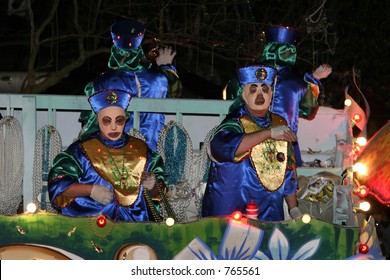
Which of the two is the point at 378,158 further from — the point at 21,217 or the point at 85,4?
the point at 85,4

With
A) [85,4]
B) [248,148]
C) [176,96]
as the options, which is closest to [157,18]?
[85,4]

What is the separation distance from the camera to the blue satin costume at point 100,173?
6773 millimetres

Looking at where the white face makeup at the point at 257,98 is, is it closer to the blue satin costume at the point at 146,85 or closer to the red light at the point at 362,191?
the red light at the point at 362,191

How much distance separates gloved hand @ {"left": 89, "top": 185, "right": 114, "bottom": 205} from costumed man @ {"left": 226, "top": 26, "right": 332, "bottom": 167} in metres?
1.68

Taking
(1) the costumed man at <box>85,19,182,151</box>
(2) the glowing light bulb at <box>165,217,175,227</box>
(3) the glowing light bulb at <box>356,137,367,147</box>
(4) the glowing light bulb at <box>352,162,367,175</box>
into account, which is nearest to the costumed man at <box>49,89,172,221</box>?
(2) the glowing light bulb at <box>165,217,175,227</box>

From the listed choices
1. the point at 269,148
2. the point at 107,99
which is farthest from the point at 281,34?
the point at 107,99

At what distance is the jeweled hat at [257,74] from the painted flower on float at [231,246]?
1076mm

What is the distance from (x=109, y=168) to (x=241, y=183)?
2.75 feet

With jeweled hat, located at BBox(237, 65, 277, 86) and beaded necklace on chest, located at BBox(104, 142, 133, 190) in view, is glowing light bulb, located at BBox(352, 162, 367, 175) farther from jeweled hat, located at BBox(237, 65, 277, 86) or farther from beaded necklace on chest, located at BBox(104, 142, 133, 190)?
beaded necklace on chest, located at BBox(104, 142, 133, 190)

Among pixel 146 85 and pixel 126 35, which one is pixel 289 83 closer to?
pixel 146 85

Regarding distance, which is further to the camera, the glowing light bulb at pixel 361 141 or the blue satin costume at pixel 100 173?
the glowing light bulb at pixel 361 141

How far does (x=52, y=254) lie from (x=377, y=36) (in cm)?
1060

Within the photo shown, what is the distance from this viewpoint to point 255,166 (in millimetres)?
7023

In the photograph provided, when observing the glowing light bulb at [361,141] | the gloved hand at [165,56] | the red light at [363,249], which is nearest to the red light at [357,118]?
the glowing light bulb at [361,141]
